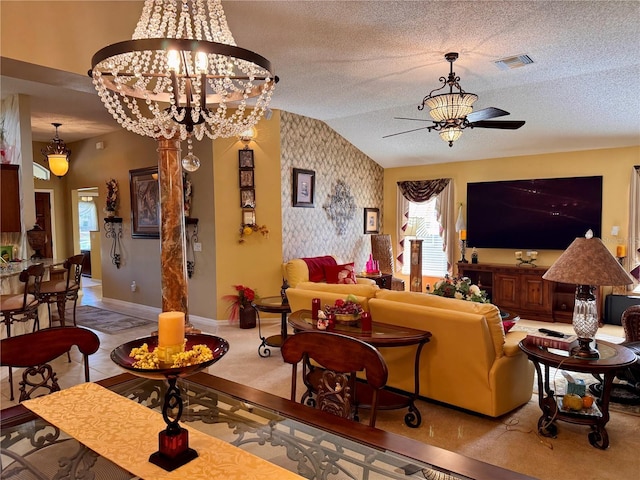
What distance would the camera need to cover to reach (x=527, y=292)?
255 inches

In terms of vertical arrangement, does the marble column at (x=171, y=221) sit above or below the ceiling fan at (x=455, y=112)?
below

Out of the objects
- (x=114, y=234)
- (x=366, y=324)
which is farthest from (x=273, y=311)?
(x=114, y=234)

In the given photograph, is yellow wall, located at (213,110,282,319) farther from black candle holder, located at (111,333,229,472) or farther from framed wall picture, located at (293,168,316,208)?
black candle holder, located at (111,333,229,472)

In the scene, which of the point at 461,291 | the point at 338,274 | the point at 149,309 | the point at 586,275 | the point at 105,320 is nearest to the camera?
the point at 586,275

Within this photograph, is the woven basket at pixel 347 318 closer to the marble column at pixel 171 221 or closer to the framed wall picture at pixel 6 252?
the marble column at pixel 171 221

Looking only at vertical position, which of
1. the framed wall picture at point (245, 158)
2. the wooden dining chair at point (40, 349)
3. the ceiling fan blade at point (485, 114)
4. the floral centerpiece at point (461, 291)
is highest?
the ceiling fan blade at point (485, 114)

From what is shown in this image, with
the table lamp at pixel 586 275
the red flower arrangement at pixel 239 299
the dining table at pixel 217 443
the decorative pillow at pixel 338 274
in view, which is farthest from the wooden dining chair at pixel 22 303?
the table lamp at pixel 586 275

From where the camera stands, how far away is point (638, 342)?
3615mm

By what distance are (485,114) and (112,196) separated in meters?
5.83

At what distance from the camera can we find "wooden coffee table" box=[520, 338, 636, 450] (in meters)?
2.66

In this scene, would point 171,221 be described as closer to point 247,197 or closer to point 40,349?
point 40,349

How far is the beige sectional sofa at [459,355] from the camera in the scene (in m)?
2.94

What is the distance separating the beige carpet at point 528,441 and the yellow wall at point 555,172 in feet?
13.1

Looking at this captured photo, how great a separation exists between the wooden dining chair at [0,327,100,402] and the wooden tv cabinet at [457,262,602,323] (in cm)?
582
